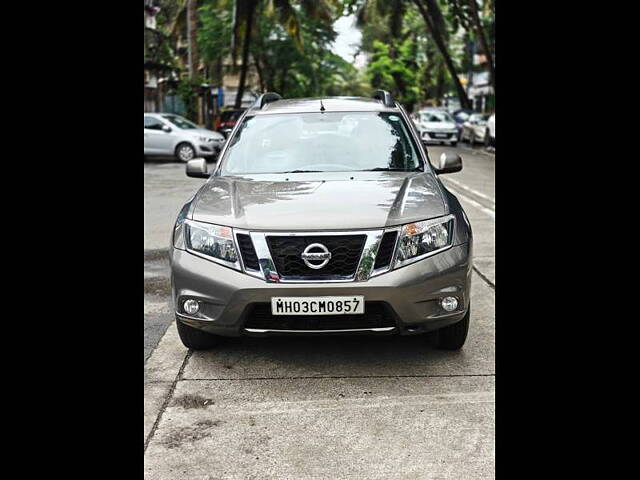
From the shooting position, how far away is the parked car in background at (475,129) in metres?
30.5

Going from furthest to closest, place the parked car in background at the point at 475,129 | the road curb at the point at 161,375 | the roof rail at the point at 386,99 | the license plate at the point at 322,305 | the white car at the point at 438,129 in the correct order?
1. the white car at the point at 438,129
2. the parked car in background at the point at 475,129
3. the roof rail at the point at 386,99
4. the license plate at the point at 322,305
5. the road curb at the point at 161,375

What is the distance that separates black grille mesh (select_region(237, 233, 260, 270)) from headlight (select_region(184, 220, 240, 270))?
0.04 m

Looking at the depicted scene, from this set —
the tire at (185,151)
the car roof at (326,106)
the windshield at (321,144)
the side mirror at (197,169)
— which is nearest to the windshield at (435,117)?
the tire at (185,151)

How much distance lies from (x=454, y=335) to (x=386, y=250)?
84 centimetres

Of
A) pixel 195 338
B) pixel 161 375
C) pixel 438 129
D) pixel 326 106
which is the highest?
pixel 326 106

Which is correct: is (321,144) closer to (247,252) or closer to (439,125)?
(247,252)

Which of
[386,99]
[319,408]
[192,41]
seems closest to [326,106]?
[386,99]

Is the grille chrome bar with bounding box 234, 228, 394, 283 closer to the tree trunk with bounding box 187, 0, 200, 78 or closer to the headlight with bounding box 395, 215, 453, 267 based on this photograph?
the headlight with bounding box 395, 215, 453, 267

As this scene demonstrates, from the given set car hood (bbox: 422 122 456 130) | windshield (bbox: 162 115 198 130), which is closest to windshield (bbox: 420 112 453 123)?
car hood (bbox: 422 122 456 130)

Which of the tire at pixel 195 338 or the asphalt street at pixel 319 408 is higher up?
the tire at pixel 195 338

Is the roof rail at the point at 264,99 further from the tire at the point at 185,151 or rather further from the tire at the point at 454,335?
the tire at the point at 185,151

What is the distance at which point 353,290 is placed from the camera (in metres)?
4.41
